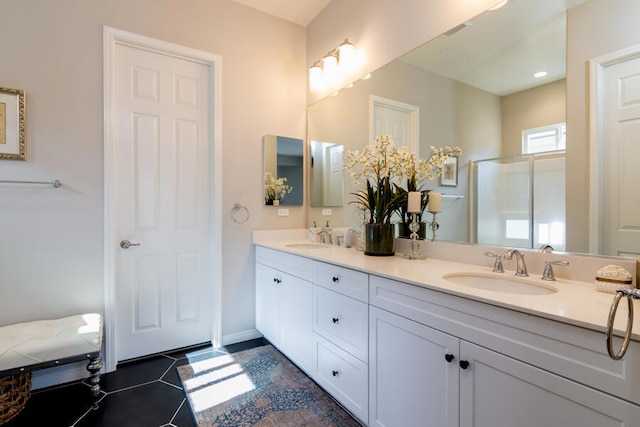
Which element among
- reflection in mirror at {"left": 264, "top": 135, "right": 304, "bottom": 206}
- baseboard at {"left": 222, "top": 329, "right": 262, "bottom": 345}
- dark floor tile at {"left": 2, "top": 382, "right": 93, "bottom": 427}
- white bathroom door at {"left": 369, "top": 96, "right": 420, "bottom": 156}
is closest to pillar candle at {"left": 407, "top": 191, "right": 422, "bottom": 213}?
white bathroom door at {"left": 369, "top": 96, "right": 420, "bottom": 156}

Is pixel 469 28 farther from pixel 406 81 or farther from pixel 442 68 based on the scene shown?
pixel 406 81

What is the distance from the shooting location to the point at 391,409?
4.36ft

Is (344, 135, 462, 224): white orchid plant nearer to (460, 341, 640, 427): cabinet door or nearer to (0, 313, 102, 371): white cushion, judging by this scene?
(460, 341, 640, 427): cabinet door

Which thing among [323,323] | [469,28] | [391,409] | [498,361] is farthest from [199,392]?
[469,28]

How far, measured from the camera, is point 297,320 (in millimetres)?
2045

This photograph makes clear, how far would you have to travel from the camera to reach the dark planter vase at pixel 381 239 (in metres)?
1.90

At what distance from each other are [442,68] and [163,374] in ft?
8.99

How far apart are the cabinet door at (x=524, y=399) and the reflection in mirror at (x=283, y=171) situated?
207cm

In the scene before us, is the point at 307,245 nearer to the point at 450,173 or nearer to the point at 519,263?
the point at 450,173

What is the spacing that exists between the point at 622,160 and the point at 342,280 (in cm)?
127

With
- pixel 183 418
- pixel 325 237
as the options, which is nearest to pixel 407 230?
pixel 325 237

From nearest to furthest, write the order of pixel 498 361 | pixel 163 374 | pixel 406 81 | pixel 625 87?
pixel 498 361 → pixel 625 87 → pixel 406 81 → pixel 163 374

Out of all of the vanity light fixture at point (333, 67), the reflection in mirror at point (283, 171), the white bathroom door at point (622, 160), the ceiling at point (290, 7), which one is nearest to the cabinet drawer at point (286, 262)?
the reflection in mirror at point (283, 171)

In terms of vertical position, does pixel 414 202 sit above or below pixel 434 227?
above
